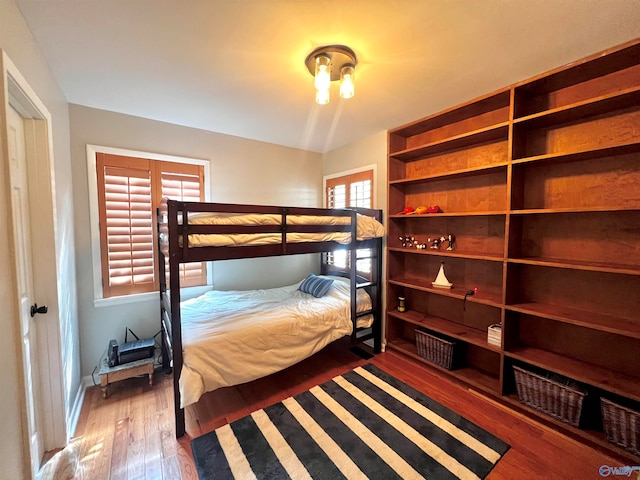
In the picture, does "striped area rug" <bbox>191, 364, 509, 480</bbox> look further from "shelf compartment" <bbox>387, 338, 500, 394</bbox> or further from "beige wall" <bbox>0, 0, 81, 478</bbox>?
"beige wall" <bbox>0, 0, 81, 478</bbox>

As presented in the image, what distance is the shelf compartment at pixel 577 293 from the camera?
5.44 ft

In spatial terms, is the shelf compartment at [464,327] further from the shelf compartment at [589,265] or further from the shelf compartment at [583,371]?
the shelf compartment at [589,265]

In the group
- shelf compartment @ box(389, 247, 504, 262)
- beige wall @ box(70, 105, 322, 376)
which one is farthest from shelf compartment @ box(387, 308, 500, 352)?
beige wall @ box(70, 105, 322, 376)

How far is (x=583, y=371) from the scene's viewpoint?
5.64ft

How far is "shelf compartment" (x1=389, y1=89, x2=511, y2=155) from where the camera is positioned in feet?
7.02

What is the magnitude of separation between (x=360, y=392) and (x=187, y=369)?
140 cm

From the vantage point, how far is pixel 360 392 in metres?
2.19

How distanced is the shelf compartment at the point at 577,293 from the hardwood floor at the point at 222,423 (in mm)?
827

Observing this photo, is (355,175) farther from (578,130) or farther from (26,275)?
(26,275)

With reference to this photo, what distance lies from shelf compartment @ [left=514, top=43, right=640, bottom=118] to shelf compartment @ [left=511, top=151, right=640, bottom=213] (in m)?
0.45

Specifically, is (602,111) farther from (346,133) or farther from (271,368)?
(271,368)

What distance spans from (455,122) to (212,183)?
8.75 feet

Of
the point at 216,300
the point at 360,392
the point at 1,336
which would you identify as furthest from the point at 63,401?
the point at 360,392

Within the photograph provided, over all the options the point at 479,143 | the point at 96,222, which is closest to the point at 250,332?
the point at 96,222
